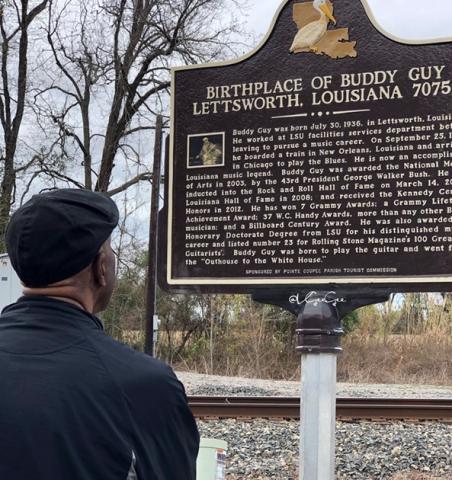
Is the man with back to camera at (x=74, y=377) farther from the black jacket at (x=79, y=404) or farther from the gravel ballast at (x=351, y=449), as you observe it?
the gravel ballast at (x=351, y=449)

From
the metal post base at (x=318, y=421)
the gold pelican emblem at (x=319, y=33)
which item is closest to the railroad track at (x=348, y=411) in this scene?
the metal post base at (x=318, y=421)

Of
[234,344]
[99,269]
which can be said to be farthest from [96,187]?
[99,269]

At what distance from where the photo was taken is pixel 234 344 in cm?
1906

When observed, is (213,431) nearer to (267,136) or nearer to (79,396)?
(267,136)

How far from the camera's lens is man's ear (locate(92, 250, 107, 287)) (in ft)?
6.05

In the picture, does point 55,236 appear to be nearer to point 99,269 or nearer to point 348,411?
point 99,269

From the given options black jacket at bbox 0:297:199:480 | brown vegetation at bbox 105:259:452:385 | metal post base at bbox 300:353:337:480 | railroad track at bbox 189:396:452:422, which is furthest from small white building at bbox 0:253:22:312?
brown vegetation at bbox 105:259:452:385

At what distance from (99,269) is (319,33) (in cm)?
329

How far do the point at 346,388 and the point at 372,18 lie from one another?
8825 mm

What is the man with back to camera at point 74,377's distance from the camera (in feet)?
5.20

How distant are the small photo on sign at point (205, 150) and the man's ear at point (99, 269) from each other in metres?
3.02

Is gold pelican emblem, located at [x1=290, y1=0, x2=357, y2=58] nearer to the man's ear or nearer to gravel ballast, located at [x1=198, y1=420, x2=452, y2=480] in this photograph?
the man's ear

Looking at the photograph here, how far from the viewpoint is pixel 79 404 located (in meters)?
1.61

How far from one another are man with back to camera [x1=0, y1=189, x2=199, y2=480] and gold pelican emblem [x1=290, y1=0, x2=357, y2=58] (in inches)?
122
